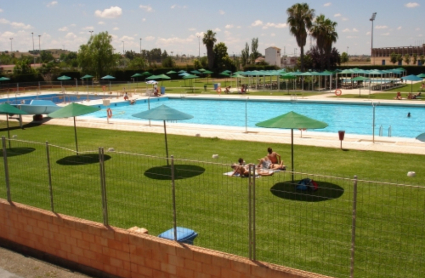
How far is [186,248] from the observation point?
22.3 ft

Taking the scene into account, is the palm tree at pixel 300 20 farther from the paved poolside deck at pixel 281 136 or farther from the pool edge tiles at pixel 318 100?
the paved poolside deck at pixel 281 136

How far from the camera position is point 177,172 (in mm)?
Answer: 13180

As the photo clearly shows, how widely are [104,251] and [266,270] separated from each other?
312 centimetres

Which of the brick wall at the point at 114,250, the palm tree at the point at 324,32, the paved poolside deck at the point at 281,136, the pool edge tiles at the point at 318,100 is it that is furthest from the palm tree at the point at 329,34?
the brick wall at the point at 114,250

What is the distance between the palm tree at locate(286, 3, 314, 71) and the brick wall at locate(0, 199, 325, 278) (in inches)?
2105

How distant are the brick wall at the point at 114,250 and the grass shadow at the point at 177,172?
404cm

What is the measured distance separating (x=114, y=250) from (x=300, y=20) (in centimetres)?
5599

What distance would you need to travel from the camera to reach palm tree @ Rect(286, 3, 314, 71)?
58812 mm

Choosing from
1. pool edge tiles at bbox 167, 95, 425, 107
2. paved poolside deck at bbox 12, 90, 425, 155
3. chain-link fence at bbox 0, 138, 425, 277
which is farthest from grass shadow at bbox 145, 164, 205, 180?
pool edge tiles at bbox 167, 95, 425, 107

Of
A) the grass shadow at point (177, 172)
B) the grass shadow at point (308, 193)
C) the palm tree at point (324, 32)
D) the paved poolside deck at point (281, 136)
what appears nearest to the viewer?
the grass shadow at point (308, 193)

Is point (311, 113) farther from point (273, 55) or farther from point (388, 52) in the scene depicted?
point (388, 52)

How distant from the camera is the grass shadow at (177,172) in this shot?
41.4ft

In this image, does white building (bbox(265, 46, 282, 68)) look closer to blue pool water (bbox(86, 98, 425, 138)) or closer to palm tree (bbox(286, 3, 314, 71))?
palm tree (bbox(286, 3, 314, 71))

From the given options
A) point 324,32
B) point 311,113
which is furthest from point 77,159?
point 324,32
